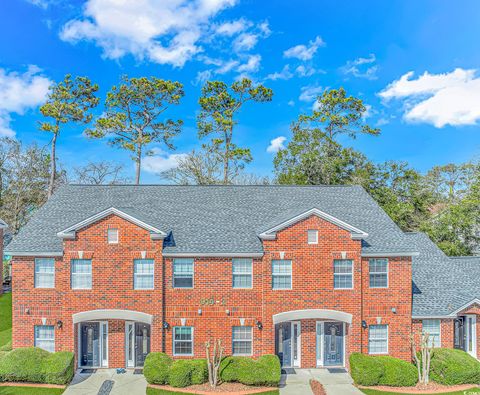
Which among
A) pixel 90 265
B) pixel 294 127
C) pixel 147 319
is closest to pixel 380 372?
pixel 147 319

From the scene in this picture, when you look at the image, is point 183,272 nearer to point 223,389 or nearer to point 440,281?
point 223,389

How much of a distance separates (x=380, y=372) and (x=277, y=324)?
515 cm

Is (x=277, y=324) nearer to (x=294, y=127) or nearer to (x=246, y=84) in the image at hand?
(x=294, y=127)

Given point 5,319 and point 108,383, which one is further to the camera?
point 5,319

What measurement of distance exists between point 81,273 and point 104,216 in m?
3.05

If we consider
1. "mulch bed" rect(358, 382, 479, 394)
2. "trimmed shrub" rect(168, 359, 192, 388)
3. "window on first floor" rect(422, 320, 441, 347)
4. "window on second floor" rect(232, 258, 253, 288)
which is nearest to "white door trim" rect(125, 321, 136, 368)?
"trimmed shrub" rect(168, 359, 192, 388)

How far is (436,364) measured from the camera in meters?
16.4

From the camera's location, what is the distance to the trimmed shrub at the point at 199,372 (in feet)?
51.2

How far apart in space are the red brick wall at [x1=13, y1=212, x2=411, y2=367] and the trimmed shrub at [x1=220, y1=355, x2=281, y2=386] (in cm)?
143

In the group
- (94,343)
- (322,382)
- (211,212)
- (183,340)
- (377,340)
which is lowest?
(322,382)

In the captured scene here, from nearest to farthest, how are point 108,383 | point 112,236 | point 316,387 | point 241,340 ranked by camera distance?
point 316,387, point 108,383, point 112,236, point 241,340

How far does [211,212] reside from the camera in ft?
68.8

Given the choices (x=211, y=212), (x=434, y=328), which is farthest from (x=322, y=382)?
(x=211, y=212)

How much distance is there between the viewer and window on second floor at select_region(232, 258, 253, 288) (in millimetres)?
17875
